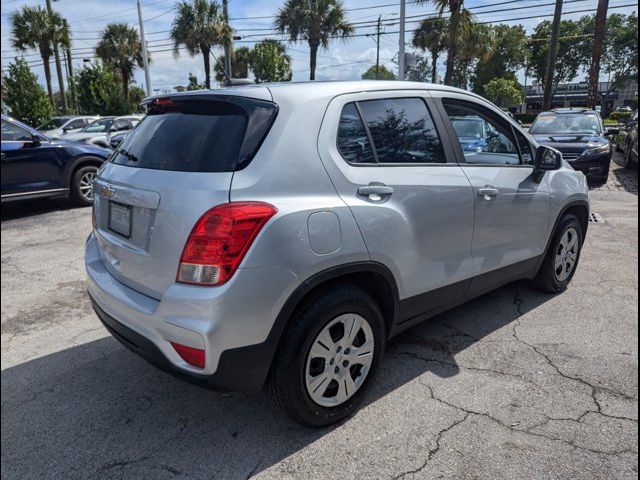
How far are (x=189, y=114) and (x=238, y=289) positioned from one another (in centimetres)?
103

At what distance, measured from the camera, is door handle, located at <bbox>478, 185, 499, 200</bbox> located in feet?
10.2

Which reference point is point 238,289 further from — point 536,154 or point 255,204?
point 536,154

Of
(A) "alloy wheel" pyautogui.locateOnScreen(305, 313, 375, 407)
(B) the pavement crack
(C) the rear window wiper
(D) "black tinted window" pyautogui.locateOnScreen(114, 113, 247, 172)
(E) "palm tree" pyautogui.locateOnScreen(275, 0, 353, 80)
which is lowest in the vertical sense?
(B) the pavement crack

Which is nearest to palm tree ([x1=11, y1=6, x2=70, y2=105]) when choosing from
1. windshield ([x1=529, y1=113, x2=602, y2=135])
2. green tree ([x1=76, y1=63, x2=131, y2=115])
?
green tree ([x1=76, y1=63, x2=131, y2=115])

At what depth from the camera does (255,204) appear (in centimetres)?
209

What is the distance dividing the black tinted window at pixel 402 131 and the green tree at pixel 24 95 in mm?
25044

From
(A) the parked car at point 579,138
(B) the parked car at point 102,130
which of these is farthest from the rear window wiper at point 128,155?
(B) the parked car at point 102,130

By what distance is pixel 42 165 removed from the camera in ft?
24.7

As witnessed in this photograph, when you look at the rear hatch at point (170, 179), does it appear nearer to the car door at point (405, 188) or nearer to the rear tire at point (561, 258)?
the car door at point (405, 188)

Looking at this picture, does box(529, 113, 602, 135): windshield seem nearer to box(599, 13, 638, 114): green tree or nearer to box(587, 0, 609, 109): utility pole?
box(587, 0, 609, 109): utility pole

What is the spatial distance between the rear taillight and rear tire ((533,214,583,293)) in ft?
9.73

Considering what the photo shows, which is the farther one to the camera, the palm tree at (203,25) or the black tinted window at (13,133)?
the palm tree at (203,25)

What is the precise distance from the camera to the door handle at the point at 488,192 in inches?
122

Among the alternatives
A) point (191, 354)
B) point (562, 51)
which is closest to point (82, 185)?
point (191, 354)
